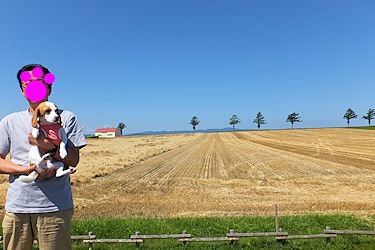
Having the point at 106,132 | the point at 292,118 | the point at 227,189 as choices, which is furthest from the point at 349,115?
the point at 227,189

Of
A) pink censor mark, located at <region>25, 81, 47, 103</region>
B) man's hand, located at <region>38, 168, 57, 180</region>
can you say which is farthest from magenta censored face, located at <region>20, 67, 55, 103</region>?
man's hand, located at <region>38, 168, 57, 180</region>

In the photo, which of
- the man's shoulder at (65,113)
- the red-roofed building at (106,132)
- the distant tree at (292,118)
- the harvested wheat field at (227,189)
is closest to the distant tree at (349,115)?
the distant tree at (292,118)

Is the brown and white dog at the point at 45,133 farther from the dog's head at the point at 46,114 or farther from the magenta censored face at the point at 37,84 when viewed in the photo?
the magenta censored face at the point at 37,84

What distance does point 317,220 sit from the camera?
9.94 metres

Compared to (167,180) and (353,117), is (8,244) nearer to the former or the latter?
(167,180)

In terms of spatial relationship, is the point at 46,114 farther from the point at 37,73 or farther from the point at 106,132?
the point at 106,132

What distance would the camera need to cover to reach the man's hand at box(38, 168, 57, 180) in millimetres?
2400

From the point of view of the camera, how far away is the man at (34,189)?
2.46m

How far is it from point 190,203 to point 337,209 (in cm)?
638

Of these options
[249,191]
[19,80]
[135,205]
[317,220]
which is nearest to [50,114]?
[19,80]

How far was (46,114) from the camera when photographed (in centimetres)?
236

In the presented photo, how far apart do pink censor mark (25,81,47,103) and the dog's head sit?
132 mm

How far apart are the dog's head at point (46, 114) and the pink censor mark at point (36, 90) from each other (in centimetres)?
13

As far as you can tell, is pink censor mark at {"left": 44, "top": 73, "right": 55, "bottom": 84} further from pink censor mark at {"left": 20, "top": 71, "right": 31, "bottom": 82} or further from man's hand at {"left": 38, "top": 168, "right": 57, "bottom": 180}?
man's hand at {"left": 38, "top": 168, "right": 57, "bottom": 180}
